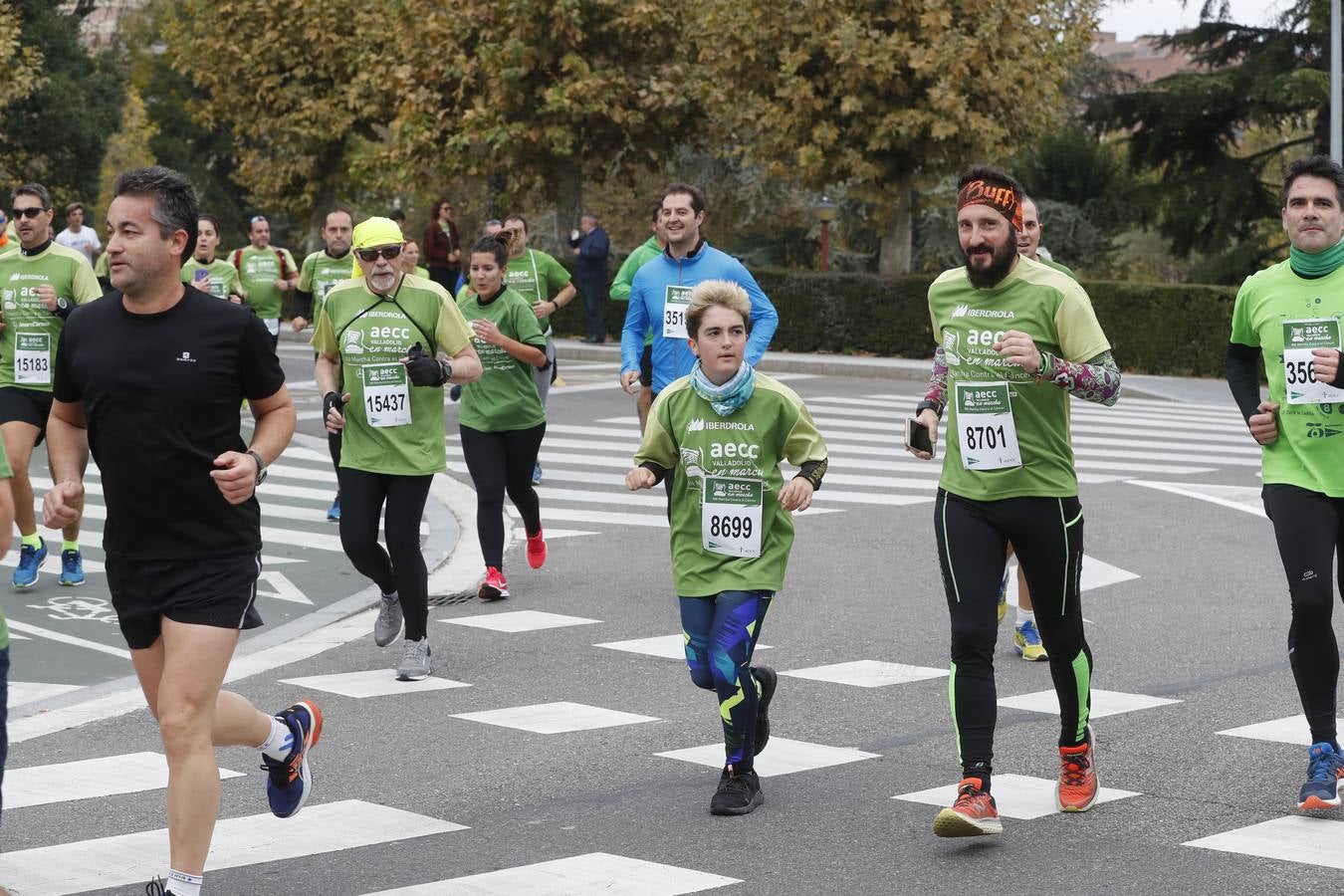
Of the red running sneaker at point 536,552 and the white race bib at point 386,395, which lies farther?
the red running sneaker at point 536,552

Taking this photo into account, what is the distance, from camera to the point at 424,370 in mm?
8164

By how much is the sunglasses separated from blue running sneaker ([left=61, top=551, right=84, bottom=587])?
3367 mm

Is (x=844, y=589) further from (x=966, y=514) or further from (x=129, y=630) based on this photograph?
(x=129, y=630)

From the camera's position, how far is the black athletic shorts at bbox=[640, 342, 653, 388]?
36.6ft

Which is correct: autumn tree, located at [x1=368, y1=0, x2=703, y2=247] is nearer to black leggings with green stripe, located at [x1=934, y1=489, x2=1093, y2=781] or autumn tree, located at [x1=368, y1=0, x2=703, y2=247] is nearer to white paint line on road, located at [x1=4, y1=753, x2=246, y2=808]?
white paint line on road, located at [x1=4, y1=753, x2=246, y2=808]

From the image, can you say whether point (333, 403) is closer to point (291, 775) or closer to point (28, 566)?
point (291, 775)

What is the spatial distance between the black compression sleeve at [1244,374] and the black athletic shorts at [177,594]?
127 inches

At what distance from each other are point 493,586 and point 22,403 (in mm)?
2609

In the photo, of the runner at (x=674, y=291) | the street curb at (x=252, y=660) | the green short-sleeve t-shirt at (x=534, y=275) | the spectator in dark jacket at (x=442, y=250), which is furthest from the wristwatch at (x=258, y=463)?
the spectator in dark jacket at (x=442, y=250)

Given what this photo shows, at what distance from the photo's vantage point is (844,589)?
424 inches

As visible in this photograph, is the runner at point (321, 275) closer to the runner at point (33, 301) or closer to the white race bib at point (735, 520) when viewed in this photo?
the runner at point (33, 301)

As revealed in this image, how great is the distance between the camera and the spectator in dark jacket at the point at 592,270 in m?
31.7

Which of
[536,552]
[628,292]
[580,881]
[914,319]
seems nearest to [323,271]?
[628,292]

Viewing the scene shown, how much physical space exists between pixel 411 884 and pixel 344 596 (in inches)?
214
